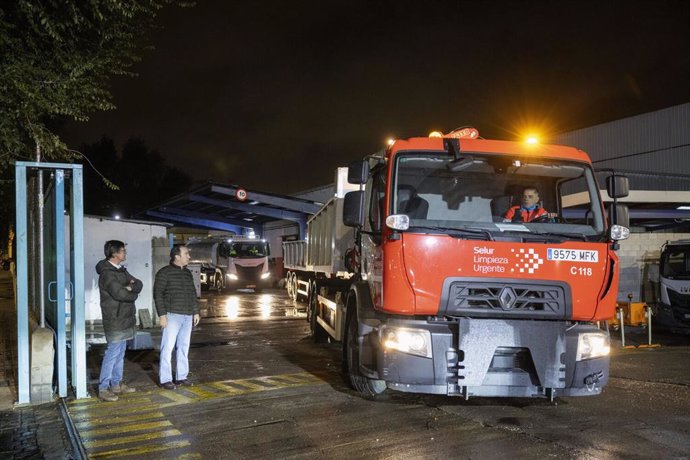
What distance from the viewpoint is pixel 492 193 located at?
22.3 ft

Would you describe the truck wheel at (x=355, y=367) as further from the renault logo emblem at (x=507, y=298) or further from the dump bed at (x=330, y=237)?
the dump bed at (x=330, y=237)

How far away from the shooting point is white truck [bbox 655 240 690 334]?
1332 cm

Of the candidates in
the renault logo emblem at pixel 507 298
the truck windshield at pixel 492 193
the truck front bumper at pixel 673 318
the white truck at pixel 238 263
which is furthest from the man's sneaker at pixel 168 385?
the white truck at pixel 238 263

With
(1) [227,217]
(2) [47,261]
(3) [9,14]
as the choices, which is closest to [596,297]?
(2) [47,261]

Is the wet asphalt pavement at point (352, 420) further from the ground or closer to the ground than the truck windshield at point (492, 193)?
closer to the ground

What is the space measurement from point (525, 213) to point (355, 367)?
260cm

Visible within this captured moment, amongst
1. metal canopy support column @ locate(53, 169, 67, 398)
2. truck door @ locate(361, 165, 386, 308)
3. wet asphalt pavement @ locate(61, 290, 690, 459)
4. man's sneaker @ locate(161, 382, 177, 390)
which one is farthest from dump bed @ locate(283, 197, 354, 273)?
metal canopy support column @ locate(53, 169, 67, 398)

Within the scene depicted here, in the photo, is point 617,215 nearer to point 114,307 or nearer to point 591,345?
point 591,345

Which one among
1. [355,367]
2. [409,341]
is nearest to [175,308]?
[355,367]

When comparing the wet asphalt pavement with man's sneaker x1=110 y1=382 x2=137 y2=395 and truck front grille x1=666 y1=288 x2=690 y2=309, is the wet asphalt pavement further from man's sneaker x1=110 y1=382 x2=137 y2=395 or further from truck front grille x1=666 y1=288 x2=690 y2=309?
truck front grille x1=666 y1=288 x2=690 y2=309

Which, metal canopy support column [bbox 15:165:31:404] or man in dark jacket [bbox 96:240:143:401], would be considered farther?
man in dark jacket [bbox 96:240:143:401]

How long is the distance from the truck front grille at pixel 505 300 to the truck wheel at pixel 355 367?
147 cm

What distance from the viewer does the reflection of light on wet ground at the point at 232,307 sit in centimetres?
1800

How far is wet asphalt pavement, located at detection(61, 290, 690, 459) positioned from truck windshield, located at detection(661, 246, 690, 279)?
4.85m
